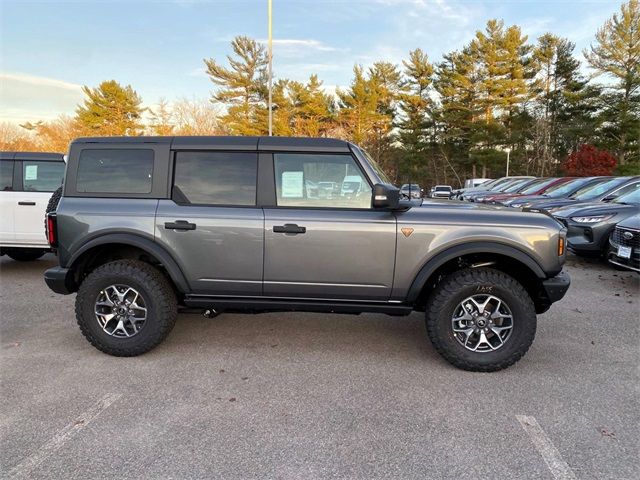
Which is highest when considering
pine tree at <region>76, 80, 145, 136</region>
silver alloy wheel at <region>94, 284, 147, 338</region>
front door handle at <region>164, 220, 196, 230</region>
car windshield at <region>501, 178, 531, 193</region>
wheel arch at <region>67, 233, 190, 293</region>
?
pine tree at <region>76, 80, 145, 136</region>

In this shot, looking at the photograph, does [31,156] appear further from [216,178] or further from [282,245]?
[282,245]

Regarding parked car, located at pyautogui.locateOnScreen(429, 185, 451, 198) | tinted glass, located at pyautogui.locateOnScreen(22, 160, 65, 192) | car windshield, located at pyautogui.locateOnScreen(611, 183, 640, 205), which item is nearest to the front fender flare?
car windshield, located at pyautogui.locateOnScreen(611, 183, 640, 205)

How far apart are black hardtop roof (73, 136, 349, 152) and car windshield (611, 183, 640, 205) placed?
6672 mm

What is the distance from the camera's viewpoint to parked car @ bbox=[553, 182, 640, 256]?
23.5 feet

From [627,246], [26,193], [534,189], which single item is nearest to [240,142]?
[26,193]

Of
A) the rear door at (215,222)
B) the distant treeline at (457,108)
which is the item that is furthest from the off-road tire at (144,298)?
the distant treeline at (457,108)

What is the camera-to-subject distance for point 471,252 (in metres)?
3.44

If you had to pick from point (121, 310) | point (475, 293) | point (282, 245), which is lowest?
point (121, 310)

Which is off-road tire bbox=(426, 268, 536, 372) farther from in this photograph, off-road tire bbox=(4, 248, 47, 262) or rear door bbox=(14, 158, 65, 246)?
off-road tire bbox=(4, 248, 47, 262)

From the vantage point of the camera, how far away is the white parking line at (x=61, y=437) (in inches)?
89.8

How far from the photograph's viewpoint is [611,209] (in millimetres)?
7336

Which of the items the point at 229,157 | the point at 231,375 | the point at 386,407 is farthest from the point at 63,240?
the point at 386,407

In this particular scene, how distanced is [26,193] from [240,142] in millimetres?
4719

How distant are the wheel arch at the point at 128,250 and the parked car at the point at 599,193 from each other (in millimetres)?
7906
